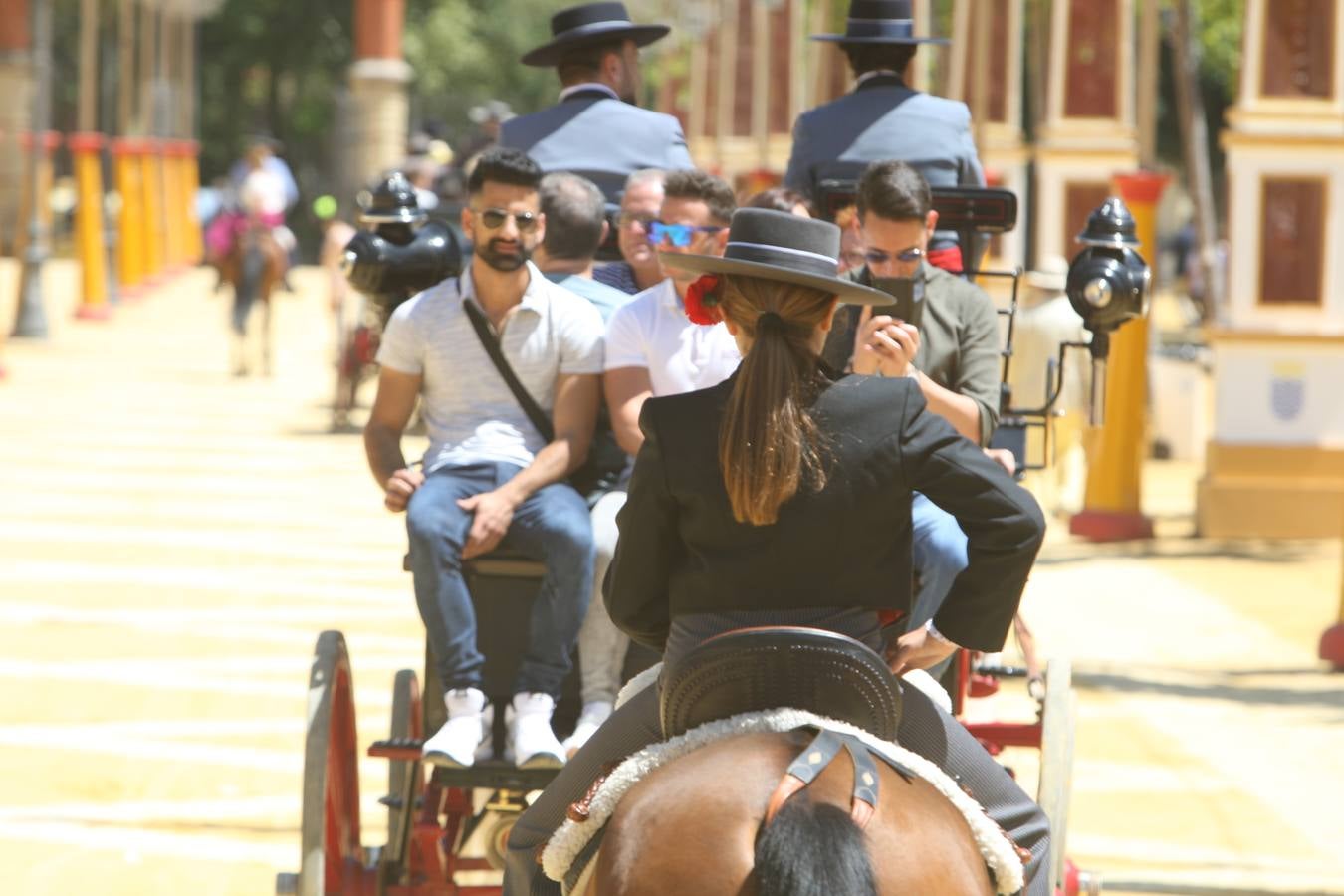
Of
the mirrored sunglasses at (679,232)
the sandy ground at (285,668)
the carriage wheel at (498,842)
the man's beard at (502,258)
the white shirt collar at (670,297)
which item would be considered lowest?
the sandy ground at (285,668)

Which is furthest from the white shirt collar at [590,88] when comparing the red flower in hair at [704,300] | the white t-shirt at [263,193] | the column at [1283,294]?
the white t-shirt at [263,193]

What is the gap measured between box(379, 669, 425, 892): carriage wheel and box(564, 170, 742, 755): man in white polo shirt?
19.9 inches

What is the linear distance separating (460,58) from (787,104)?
21.9 metres

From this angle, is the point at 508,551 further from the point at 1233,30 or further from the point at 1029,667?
the point at 1233,30

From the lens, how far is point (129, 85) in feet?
139

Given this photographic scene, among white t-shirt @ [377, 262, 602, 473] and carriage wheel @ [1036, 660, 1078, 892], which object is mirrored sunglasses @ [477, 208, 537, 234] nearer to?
white t-shirt @ [377, 262, 602, 473]

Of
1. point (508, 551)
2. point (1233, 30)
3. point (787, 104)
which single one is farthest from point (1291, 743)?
point (1233, 30)

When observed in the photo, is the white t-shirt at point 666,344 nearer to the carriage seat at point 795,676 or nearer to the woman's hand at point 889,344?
the woman's hand at point 889,344

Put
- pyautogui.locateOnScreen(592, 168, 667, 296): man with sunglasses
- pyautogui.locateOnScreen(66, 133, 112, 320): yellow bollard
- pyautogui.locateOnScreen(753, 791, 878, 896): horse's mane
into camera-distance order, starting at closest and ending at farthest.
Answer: pyautogui.locateOnScreen(753, 791, 878, 896): horse's mane → pyautogui.locateOnScreen(592, 168, 667, 296): man with sunglasses → pyautogui.locateOnScreen(66, 133, 112, 320): yellow bollard

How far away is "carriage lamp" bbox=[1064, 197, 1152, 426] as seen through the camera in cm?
629

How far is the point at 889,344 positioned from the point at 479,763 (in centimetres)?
164

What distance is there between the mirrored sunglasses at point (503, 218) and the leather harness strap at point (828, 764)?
8.66 feet

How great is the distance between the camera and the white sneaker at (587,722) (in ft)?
19.5

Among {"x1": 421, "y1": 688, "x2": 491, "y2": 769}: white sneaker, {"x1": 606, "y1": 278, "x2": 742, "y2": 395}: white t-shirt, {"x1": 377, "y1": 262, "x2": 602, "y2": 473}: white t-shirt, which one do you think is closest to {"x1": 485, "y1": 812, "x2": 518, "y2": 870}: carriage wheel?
{"x1": 421, "y1": 688, "x2": 491, "y2": 769}: white sneaker
